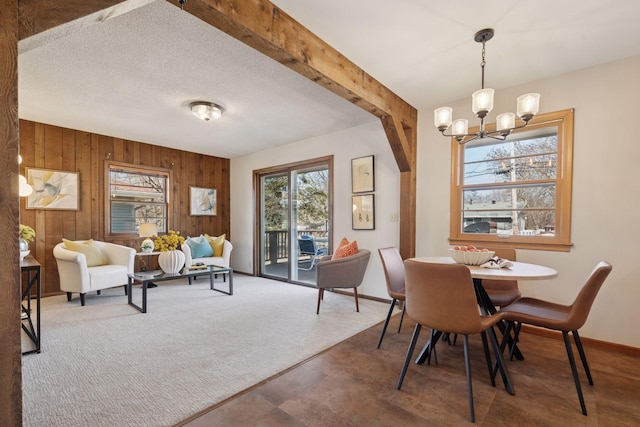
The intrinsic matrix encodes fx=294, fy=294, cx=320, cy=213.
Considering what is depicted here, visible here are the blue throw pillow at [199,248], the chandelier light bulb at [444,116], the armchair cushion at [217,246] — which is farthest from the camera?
the armchair cushion at [217,246]

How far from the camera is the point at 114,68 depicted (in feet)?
8.45

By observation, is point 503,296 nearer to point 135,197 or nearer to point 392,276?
point 392,276

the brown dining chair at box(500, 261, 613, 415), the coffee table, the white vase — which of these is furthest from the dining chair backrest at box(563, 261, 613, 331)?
the white vase

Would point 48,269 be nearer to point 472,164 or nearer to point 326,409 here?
point 326,409

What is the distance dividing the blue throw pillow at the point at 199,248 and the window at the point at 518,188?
396 centimetres

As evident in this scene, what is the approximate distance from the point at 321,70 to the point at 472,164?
2.09 meters

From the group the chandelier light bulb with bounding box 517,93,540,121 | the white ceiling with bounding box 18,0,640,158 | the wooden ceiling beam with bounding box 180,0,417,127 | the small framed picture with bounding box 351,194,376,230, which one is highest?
the white ceiling with bounding box 18,0,640,158

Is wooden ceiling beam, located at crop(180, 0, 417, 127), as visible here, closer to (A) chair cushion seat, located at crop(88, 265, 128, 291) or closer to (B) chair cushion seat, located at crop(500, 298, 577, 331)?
(B) chair cushion seat, located at crop(500, 298, 577, 331)

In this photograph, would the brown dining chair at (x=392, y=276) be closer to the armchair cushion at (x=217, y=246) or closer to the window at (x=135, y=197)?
the armchair cushion at (x=217, y=246)

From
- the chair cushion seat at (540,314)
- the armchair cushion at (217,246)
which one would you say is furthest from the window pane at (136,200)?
the chair cushion seat at (540,314)

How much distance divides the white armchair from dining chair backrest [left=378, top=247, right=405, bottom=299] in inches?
140

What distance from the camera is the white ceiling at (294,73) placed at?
192 centimetres

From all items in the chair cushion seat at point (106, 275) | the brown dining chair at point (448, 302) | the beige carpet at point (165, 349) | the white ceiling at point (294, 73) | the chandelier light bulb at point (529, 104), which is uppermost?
the white ceiling at point (294, 73)

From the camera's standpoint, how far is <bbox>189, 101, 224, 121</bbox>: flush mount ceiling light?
3.31 m
